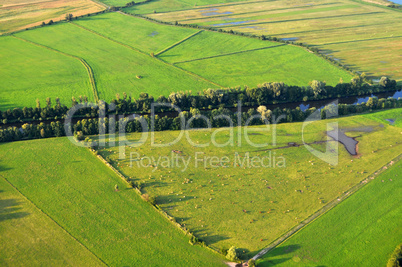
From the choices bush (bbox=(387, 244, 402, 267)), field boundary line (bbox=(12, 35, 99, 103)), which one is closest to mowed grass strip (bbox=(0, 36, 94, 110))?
→ field boundary line (bbox=(12, 35, 99, 103))

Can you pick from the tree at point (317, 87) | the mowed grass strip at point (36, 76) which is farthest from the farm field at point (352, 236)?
the mowed grass strip at point (36, 76)

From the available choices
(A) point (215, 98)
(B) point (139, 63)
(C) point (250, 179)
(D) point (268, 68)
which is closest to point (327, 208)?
(C) point (250, 179)

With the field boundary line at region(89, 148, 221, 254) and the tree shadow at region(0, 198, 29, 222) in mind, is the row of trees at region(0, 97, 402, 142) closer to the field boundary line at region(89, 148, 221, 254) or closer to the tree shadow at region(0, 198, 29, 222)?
the field boundary line at region(89, 148, 221, 254)

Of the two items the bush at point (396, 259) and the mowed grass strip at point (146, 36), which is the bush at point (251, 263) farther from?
the mowed grass strip at point (146, 36)

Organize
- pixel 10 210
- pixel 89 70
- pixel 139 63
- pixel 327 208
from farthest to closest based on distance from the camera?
pixel 139 63 < pixel 89 70 < pixel 327 208 < pixel 10 210

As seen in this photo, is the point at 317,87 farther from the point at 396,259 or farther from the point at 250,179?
the point at 396,259

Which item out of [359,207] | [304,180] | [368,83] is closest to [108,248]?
[304,180]
